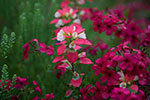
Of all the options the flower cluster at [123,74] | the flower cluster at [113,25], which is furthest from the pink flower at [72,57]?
the flower cluster at [113,25]

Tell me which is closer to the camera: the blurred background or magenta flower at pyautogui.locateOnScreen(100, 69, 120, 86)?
magenta flower at pyautogui.locateOnScreen(100, 69, 120, 86)

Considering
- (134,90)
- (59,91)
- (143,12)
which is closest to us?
(134,90)

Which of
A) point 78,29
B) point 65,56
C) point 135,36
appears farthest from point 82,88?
point 135,36

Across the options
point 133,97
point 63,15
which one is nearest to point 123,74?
point 133,97

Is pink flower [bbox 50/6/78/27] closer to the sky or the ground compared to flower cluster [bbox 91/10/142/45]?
closer to the sky

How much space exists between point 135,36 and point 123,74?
591 mm

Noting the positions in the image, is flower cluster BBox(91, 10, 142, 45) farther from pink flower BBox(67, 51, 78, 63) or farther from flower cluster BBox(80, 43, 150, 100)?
pink flower BBox(67, 51, 78, 63)

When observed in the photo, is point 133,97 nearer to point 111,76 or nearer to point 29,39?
point 111,76

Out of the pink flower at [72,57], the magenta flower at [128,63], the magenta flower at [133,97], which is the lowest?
the magenta flower at [133,97]

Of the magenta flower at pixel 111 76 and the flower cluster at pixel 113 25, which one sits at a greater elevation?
the flower cluster at pixel 113 25

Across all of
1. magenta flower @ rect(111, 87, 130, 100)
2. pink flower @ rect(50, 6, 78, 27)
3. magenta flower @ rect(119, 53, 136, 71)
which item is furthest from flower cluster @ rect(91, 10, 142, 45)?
magenta flower @ rect(111, 87, 130, 100)

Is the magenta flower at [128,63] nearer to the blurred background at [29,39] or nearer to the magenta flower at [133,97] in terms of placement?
the magenta flower at [133,97]

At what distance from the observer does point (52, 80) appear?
5.57 ft

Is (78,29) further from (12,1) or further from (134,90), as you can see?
(12,1)
